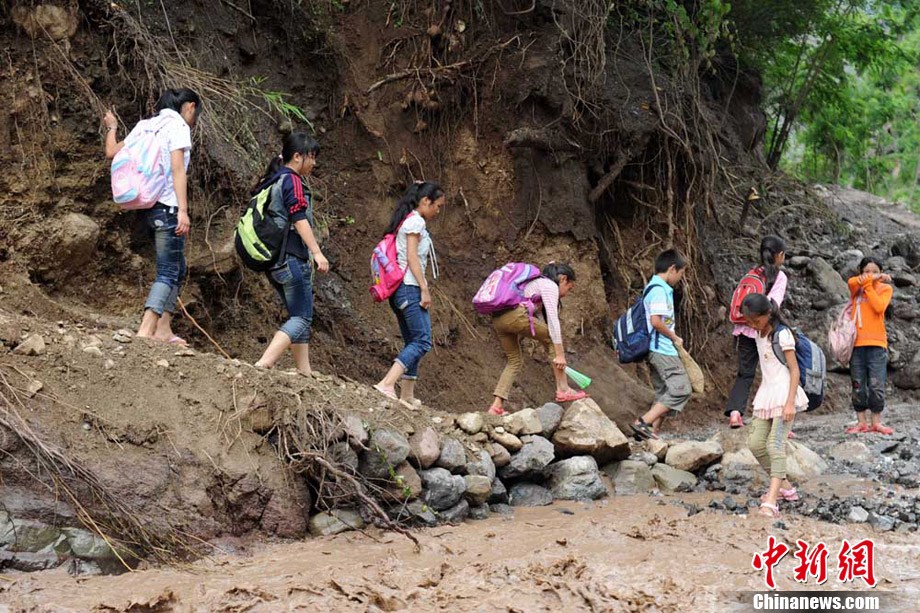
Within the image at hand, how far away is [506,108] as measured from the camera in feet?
32.1

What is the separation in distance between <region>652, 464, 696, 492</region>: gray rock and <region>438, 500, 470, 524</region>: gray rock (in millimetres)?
1639

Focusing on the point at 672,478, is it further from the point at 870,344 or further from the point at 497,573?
the point at 870,344

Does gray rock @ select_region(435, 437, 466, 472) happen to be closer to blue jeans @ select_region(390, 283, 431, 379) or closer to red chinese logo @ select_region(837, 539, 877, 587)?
blue jeans @ select_region(390, 283, 431, 379)

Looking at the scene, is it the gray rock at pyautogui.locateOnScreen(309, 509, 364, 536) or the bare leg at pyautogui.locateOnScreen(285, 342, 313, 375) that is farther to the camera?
the bare leg at pyautogui.locateOnScreen(285, 342, 313, 375)

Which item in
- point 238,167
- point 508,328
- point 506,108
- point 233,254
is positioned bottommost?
point 508,328

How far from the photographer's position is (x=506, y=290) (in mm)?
7457

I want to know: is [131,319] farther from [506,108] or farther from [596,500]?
[506,108]

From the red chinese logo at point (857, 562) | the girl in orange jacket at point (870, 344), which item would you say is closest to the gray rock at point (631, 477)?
the red chinese logo at point (857, 562)

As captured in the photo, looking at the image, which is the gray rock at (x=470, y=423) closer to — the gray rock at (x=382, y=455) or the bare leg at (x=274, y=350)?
the gray rock at (x=382, y=455)

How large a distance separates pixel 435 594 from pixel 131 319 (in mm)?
3457

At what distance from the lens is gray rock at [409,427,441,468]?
585 cm

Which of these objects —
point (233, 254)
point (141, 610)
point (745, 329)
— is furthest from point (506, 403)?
point (141, 610)

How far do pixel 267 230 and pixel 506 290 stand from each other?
7.00ft

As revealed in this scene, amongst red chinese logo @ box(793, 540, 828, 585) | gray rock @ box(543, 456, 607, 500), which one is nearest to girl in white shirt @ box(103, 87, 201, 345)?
gray rock @ box(543, 456, 607, 500)
